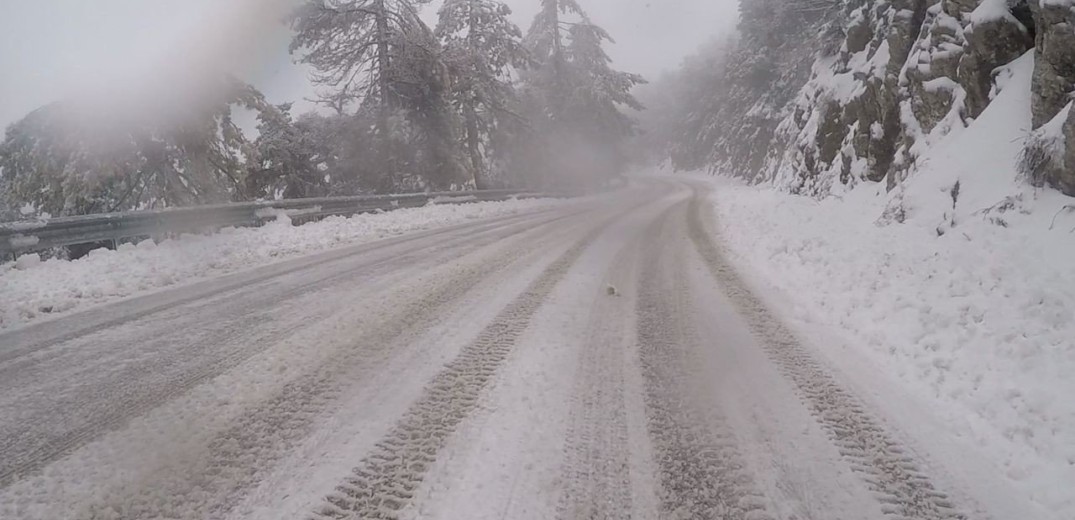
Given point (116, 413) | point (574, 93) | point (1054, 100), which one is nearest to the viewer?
point (116, 413)

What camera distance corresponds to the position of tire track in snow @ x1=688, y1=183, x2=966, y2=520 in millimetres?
2291

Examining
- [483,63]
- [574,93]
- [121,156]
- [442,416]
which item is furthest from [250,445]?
[574,93]

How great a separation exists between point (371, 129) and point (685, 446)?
17.2 metres

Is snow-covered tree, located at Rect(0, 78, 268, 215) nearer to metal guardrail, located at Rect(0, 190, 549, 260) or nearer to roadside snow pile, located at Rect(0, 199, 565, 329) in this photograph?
metal guardrail, located at Rect(0, 190, 549, 260)

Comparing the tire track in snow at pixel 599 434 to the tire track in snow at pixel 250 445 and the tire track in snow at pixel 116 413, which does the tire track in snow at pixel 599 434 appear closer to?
the tire track in snow at pixel 250 445

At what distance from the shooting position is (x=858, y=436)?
2816 mm

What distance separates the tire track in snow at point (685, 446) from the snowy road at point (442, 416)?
0.03 ft

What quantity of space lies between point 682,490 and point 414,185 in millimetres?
18845

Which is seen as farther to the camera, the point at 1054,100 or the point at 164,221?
the point at 164,221

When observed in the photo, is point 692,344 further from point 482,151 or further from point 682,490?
point 482,151

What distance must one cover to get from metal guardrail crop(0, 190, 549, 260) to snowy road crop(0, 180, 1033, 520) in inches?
135

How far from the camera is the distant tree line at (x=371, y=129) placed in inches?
470

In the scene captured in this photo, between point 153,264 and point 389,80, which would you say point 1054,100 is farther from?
point 389,80

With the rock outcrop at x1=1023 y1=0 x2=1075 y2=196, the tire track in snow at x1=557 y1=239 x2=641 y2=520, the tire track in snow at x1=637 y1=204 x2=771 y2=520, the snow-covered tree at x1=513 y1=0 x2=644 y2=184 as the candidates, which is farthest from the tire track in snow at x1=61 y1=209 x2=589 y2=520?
the snow-covered tree at x1=513 y1=0 x2=644 y2=184
